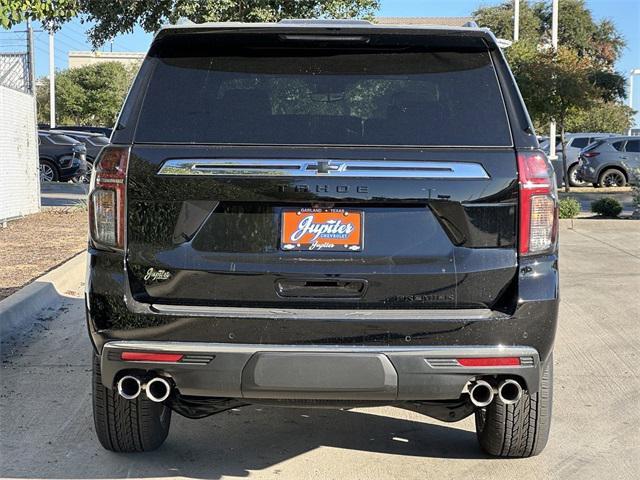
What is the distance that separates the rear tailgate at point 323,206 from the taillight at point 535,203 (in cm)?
4

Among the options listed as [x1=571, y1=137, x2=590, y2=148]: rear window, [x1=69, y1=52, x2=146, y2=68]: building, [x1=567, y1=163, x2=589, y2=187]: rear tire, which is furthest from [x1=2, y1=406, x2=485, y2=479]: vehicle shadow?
[x1=69, y1=52, x2=146, y2=68]: building

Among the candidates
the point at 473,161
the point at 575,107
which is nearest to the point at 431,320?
the point at 473,161

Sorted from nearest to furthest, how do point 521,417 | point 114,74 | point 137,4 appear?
point 521,417 → point 137,4 → point 114,74

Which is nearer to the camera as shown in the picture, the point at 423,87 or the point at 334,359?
the point at 334,359

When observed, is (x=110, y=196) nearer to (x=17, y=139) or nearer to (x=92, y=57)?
(x=17, y=139)

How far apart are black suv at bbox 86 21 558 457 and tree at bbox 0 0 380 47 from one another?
12.3 meters

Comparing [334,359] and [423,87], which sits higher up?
[423,87]

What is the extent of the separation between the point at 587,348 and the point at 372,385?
3992mm

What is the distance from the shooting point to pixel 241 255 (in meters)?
3.83

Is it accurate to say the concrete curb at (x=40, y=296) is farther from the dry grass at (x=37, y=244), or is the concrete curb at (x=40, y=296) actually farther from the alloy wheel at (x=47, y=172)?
the alloy wheel at (x=47, y=172)

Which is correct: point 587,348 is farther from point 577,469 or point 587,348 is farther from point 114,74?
point 114,74

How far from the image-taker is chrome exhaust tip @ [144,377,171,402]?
3.92 meters

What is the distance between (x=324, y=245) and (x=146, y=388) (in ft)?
3.18

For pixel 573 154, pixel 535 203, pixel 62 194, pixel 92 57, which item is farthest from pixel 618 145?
pixel 92 57
